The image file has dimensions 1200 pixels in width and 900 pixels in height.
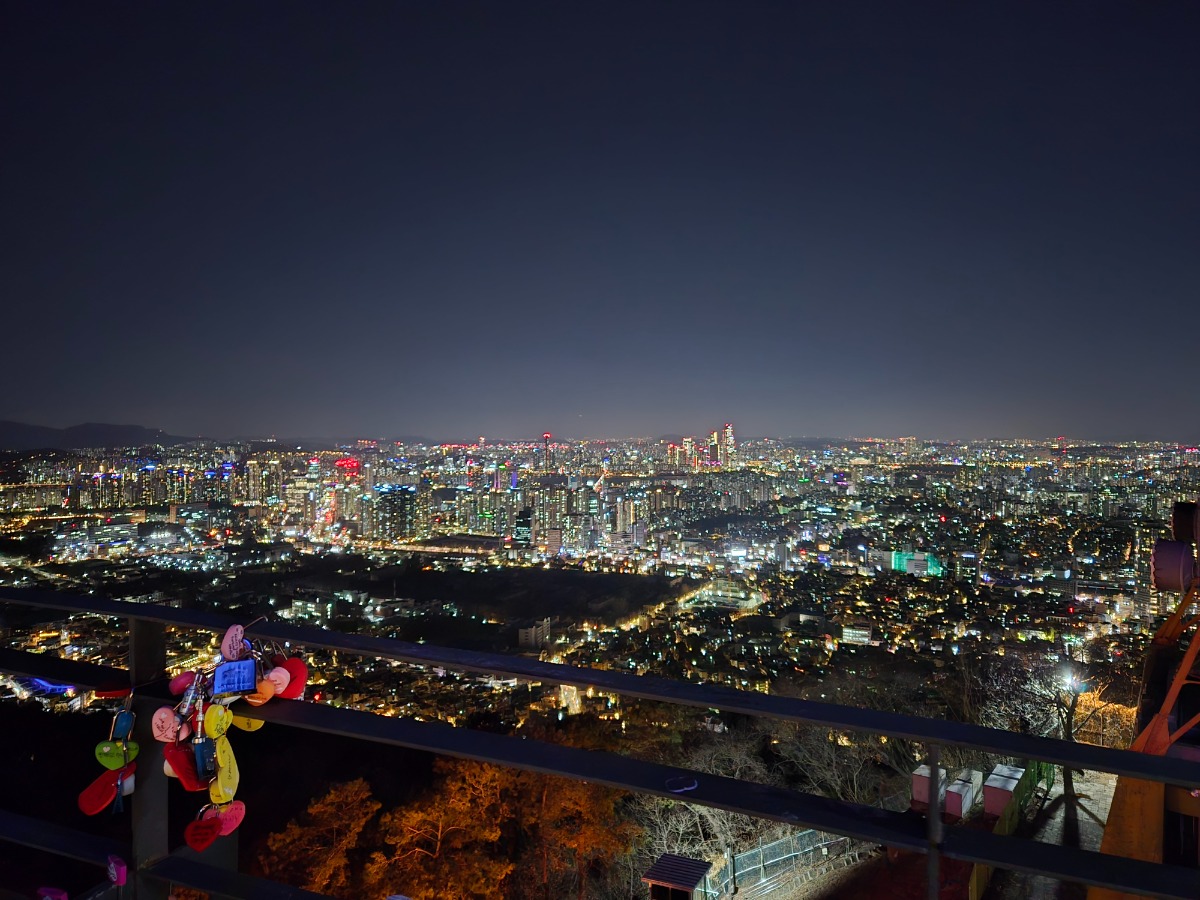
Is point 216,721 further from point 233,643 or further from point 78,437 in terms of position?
point 78,437

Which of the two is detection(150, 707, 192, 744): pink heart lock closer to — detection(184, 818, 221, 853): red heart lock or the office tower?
detection(184, 818, 221, 853): red heart lock

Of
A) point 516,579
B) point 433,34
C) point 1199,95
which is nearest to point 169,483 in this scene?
point 516,579

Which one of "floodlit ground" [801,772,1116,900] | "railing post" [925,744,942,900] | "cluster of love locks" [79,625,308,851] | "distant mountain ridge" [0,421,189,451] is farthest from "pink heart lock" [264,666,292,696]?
"distant mountain ridge" [0,421,189,451]

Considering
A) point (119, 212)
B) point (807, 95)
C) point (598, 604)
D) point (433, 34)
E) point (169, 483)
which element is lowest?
point (598, 604)

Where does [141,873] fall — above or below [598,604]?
above

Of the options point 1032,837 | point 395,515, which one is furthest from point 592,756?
point 395,515

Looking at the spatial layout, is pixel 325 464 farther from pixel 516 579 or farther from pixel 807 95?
pixel 807 95

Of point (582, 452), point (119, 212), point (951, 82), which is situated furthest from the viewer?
point (582, 452)
